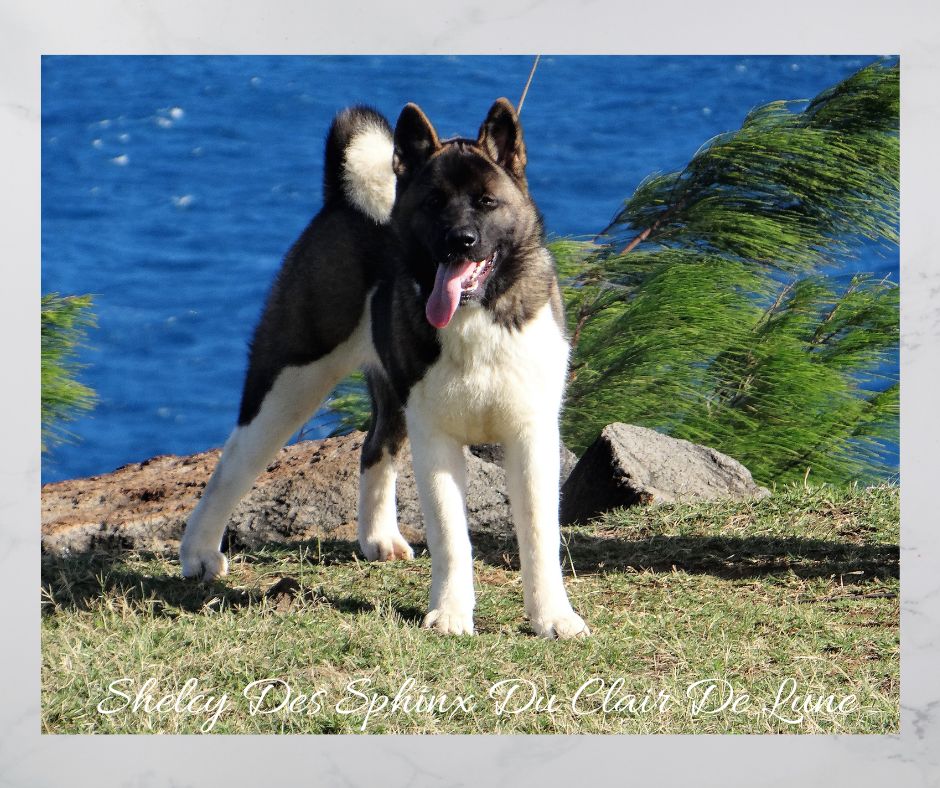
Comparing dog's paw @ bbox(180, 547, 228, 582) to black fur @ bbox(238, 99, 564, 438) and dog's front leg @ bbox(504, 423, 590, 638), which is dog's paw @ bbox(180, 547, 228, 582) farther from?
dog's front leg @ bbox(504, 423, 590, 638)

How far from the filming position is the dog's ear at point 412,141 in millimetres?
4031

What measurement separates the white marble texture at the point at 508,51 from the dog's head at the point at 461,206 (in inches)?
10.3

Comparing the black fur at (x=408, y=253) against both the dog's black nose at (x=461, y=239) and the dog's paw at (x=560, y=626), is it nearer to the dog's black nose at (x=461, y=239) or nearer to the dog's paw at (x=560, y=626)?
the dog's black nose at (x=461, y=239)

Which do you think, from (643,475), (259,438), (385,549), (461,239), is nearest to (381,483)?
(385,549)

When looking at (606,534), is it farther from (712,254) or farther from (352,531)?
(712,254)

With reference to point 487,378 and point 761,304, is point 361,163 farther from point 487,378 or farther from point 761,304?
point 761,304

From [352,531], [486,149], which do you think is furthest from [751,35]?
[352,531]

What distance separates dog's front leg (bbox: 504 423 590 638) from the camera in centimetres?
413

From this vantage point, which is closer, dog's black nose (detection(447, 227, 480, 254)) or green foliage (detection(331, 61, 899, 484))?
dog's black nose (detection(447, 227, 480, 254))

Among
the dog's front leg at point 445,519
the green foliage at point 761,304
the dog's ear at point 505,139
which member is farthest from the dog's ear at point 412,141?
the green foliage at point 761,304

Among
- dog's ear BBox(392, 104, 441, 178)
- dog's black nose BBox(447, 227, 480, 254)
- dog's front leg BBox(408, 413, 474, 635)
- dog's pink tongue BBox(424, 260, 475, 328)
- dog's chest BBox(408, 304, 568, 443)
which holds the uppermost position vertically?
dog's ear BBox(392, 104, 441, 178)

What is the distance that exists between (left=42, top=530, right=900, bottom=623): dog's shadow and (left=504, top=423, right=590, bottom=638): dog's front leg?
0.44m

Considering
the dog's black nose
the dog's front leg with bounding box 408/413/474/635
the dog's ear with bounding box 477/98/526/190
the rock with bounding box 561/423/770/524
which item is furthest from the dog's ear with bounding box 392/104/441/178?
the rock with bounding box 561/423/770/524

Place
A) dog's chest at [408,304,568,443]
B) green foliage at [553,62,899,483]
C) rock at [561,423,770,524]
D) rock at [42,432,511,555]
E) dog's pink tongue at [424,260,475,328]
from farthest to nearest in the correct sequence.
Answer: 1. green foliage at [553,62,899,483]
2. rock at [561,423,770,524]
3. rock at [42,432,511,555]
4. dog's chest at [408,304,568,443]
5. dog's pink tongue at [424,260,475,328]
